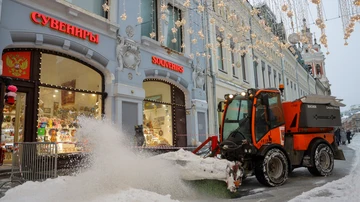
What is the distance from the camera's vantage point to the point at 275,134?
23.2ft

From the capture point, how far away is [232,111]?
739 cm

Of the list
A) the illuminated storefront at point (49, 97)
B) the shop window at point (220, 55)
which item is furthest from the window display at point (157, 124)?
the shop window at point (220, 55)

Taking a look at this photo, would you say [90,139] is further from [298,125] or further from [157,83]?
[157,83]

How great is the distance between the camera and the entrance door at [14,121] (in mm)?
8039

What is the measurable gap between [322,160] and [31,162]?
25.9 feet

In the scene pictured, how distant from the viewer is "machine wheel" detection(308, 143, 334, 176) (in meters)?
7.55

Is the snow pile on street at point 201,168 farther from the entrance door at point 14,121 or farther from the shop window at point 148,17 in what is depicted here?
the shop window at point 148,17

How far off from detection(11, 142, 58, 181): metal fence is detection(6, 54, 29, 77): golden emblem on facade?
267 centimetres

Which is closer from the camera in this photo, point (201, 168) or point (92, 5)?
point (201, 168)

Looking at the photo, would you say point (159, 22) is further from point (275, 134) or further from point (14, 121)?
point (275, 134)

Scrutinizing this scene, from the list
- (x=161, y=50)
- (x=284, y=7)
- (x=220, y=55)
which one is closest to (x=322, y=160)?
(x=284, y=7)

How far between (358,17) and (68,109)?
10.3m

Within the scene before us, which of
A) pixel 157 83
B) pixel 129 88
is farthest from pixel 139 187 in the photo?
pixel 157 83

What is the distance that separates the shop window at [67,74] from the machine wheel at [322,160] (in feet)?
25.9
